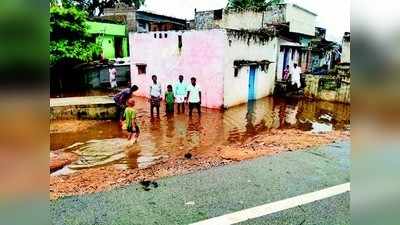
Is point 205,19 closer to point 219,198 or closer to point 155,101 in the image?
point 155,101

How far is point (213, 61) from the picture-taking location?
13414mm

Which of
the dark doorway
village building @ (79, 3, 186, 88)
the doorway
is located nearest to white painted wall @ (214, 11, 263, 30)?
village building @ (79, 3, 186, 88)

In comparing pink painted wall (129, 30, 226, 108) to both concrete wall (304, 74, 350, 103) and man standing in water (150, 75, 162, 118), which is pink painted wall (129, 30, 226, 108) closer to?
man standing in water (150, 75, 162, 118)

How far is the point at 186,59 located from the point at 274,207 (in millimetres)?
10844

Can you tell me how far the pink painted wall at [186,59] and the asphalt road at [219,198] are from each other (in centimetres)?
840

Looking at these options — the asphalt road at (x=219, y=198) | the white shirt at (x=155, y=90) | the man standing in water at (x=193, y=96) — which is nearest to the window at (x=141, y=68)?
the white shirt at (x=155, y=90)

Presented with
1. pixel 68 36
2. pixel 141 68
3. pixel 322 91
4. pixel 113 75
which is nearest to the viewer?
pixel 322 91

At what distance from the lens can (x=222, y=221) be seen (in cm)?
352

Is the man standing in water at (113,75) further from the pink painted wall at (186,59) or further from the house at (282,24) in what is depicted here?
the house at (282,24)

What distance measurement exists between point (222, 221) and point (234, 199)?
0.54m

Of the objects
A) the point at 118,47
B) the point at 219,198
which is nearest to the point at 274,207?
the point at 219,198
